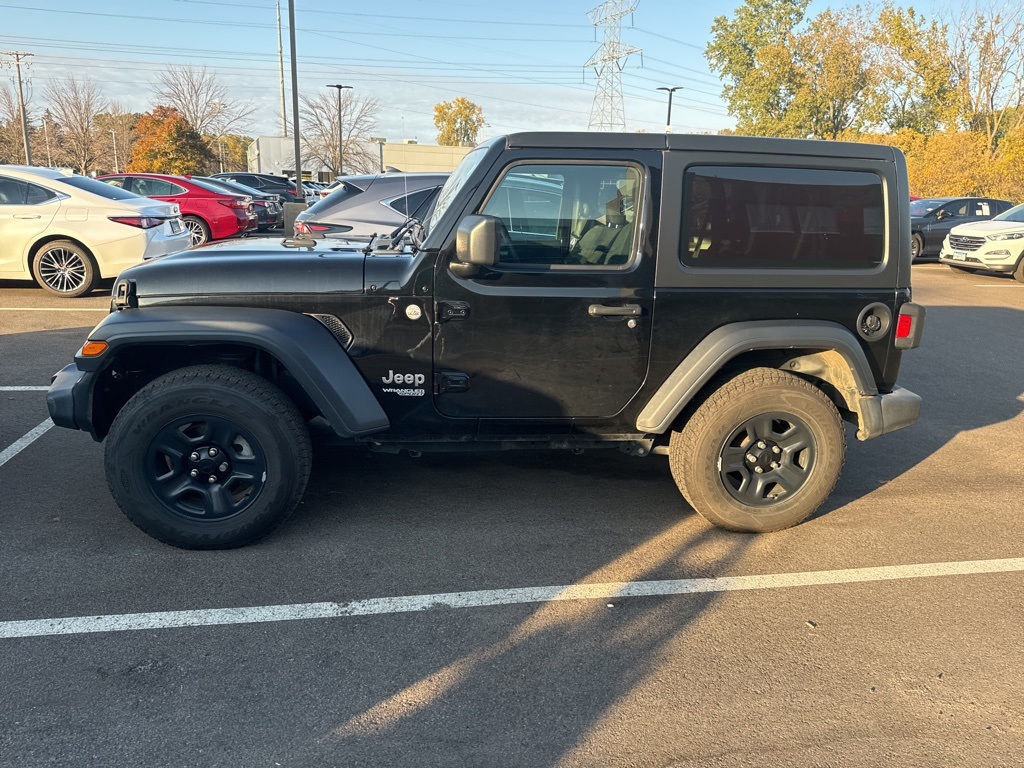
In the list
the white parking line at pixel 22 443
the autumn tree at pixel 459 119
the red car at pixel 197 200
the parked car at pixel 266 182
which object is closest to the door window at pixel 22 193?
the red car at pixel 197 200

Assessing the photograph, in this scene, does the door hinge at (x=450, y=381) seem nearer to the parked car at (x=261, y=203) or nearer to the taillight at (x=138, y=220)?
the taillight at (x=138, y=220)

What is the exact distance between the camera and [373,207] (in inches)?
295

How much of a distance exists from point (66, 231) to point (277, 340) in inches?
296

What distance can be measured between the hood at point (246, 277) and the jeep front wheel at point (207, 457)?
1.23 ft

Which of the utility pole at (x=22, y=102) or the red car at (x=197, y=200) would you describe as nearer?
the red car at (x=197, y=200)

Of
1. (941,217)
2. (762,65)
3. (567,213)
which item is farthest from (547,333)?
(762,65)

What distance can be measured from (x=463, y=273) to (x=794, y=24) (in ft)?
178

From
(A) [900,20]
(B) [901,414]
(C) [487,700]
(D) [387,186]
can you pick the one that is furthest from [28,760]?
(A) [900,20]

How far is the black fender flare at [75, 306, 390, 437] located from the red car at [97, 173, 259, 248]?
11.3m

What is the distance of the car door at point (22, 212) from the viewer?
30.2 ft

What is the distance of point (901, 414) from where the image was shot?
13.1 feet

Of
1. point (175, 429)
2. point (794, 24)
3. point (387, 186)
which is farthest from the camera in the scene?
point (794, 24)

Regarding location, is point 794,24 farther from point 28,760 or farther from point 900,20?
point 28,760

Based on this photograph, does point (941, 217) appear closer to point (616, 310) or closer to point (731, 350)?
point (731, 350)
